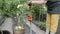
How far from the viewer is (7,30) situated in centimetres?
440

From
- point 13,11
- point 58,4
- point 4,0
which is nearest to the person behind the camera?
point 58,4

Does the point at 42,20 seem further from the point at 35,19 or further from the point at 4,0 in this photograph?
the point at 4,0

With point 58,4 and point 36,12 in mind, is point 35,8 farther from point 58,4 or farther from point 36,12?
point 58,4

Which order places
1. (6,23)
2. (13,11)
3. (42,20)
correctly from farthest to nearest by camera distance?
(42,20) → (6,23) → (13,11)

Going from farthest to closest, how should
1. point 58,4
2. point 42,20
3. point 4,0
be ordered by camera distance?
point 42,20 < point 4,0 < point 58,4

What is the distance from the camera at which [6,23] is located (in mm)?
4664

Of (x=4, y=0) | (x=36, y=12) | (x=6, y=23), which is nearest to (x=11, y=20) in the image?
(x=6, y=23)

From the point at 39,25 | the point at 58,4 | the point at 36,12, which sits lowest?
the point at 39,25

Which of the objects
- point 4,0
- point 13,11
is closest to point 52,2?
point 4,0

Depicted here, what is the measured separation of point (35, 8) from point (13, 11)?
187 cm

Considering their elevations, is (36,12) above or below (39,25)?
above

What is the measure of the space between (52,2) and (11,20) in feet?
9.25

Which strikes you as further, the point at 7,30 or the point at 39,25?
the point at 39,25

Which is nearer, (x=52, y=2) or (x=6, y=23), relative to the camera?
(x=52, y=2)
